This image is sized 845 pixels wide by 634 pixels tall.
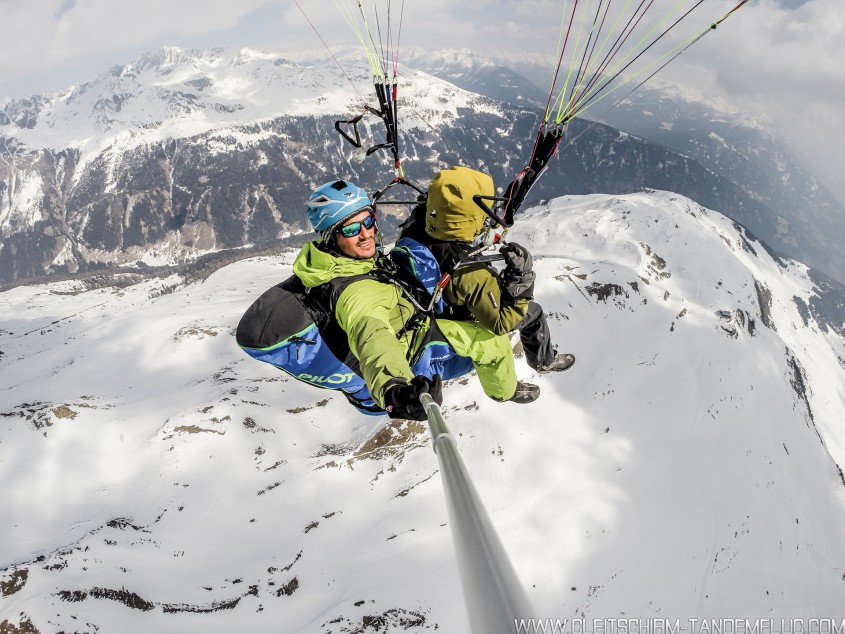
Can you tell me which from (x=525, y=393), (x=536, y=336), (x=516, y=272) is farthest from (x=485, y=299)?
(x=525, y=393)

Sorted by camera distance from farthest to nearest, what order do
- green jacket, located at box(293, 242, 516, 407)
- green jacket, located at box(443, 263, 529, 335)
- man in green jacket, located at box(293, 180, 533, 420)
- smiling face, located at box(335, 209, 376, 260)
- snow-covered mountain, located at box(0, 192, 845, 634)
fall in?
snow-covered mountain, located at box(0, 192, 845, 634) < green jacket, located at box(443, 263, 529, 335) < smiling face, located at box(335, 209, 376, 260) < green jacket, located at box(293, 242, 516, 407) < man in green jacket, located at box(293, 180, 533, 420)

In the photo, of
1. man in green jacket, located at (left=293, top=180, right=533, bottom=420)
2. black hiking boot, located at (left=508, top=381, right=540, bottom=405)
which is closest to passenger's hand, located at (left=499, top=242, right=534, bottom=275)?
man in green jacket, located at (left=293, top=180, right=533, bottom=420)

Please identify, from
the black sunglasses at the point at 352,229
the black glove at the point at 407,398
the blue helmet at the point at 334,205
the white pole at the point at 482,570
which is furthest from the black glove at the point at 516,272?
the white pole at the point at 482,570

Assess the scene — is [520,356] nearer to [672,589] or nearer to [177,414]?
[672,589]

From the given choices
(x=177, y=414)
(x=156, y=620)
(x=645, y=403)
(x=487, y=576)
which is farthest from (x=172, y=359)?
(x=487, y=576)

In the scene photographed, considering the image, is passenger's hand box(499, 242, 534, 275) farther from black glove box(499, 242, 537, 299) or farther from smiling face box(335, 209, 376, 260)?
smiling face box(335, 209, 376, 260)

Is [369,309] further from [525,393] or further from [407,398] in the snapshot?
[525,393]

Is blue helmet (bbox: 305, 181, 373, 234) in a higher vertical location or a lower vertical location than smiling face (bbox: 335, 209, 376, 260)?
higher

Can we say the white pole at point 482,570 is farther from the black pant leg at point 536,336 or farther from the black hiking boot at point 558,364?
the black hiking boot at point 558,364
